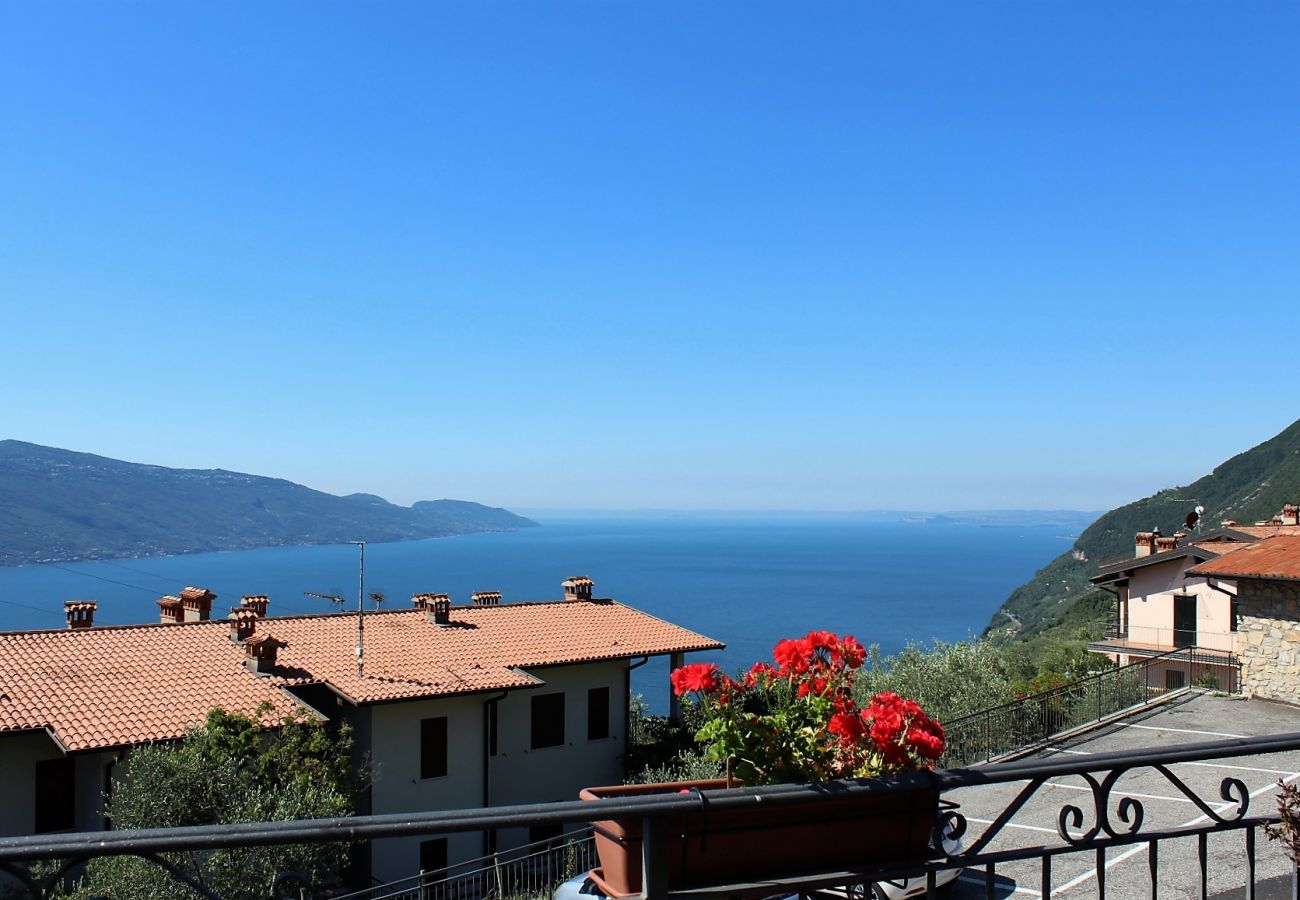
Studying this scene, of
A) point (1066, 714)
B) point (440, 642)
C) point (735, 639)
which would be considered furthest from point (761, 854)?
point (735, 639)

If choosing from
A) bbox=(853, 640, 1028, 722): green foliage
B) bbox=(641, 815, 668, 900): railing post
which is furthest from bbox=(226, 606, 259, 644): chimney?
bbox=(641, 815, 668, 900): railing post

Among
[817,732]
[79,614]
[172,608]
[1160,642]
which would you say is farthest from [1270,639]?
[79,614]

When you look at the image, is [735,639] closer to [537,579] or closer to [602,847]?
[537,579]

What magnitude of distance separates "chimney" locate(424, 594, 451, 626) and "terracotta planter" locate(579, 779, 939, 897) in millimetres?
25815

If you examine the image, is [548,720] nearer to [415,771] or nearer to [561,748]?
[561,748]

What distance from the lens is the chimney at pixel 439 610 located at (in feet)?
90.9

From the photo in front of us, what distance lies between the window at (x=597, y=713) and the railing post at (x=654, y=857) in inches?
969

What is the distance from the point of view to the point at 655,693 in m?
74.3

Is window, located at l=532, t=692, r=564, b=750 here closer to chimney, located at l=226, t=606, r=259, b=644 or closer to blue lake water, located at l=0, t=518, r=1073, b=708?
chimney, located at l=226, t=606, r=259, b=644

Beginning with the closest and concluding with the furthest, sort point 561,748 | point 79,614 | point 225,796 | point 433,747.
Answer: point 225,796 < point 433,747 < point 79,614 < point 561,748

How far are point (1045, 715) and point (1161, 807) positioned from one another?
6.10 metres

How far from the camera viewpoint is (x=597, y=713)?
1045 inches

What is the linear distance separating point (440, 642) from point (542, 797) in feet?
16.1

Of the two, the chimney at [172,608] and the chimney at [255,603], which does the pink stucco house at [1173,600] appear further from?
the chimney at [172,608]
